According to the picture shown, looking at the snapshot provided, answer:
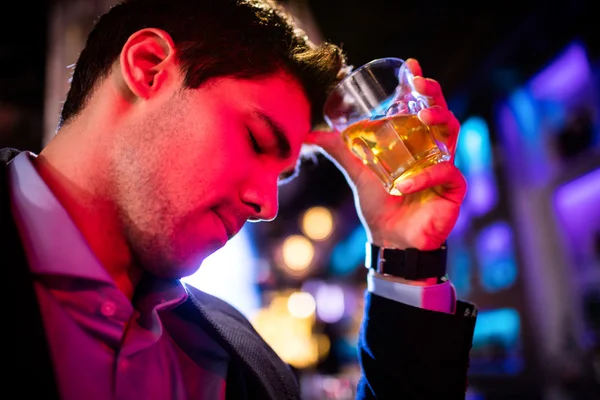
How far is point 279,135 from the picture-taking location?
1349 mm

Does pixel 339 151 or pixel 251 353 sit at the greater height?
pixel 339 151

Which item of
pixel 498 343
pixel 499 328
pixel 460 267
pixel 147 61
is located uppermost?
pixel 147 61

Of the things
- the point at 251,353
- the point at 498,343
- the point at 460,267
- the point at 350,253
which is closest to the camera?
the point at 251,353

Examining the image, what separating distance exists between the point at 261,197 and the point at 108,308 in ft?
1.67

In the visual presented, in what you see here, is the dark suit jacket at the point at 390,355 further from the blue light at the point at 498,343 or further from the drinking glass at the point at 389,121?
the blue light at the point at 498,343

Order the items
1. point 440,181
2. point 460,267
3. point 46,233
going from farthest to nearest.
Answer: point 460,267 → point 440,181 → point 46,233

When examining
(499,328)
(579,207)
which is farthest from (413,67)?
(499,328)

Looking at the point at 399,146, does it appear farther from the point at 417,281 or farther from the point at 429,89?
the point at 417,281

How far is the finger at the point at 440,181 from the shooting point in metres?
1.24

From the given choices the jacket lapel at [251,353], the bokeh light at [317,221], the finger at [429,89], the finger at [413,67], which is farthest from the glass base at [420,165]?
the bokeh light at [317,221]

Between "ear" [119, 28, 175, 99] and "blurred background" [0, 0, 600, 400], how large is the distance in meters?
1.37

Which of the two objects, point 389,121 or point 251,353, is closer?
point 389,121

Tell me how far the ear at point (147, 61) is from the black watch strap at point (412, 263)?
0.89 m

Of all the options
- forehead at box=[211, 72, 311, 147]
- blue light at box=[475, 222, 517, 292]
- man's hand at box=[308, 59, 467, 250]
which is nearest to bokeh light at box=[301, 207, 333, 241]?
blue light at box=[475, 222, 517, 292]
